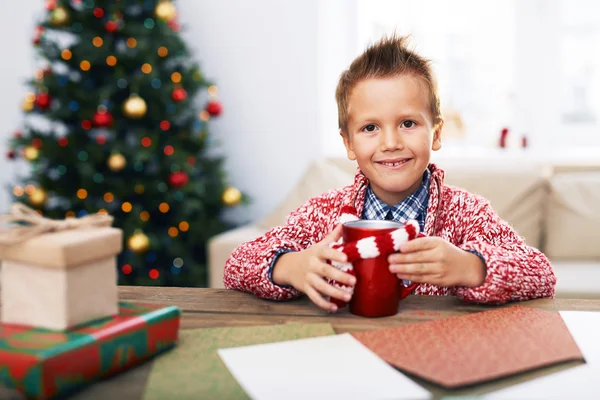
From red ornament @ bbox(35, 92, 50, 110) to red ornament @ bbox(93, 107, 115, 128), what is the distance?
0.23 meters

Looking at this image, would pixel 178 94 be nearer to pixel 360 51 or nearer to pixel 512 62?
pixel 360 51

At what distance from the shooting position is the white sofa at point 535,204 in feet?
8.33

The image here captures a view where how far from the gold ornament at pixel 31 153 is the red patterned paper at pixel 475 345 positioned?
248 cm

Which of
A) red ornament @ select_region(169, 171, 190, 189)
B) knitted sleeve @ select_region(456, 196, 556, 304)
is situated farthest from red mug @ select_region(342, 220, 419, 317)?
red ornament @ select_region(169, 171, 190, 189)

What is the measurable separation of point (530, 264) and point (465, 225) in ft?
0.75

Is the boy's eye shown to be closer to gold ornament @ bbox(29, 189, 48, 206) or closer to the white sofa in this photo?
the white sofa

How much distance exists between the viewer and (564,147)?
136 inches

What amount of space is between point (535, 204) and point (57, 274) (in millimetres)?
2437

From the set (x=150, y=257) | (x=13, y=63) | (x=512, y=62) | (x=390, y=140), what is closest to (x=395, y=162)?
(x=390, y=140)

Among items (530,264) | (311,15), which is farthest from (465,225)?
(311,15)

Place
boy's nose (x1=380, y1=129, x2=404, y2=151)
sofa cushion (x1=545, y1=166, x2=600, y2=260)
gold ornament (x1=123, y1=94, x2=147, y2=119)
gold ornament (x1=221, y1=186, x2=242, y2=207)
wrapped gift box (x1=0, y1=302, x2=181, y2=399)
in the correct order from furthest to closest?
gold ornament (x1=221, y1=186, x2=242, y2=207)
gold ornament (x1=123, y1=94, x2=147, y2=119)
sofa cushion (x1=545, y1=166, x2=600, y2=260)
boy's nose (x1=380, y1=129, x2=404, y2=151)
wrapped gift box (x1=0, y1=302, x2=181, y2=399)

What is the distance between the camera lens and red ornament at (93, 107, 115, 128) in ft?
8.98

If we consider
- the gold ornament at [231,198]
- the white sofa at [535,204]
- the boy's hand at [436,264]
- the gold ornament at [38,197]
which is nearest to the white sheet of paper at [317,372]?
the boy's hand at [436,264]

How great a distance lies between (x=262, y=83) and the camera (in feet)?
11.4
